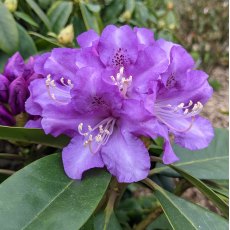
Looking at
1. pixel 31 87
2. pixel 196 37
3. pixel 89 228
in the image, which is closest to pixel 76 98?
pixel 31 87

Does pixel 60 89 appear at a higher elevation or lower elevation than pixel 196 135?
higher

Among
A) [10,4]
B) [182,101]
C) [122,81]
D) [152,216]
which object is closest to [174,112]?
[182,101]

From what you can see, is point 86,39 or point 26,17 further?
point 26,17

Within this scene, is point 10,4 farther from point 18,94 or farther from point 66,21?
point 18,94

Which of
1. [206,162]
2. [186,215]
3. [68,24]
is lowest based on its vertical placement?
[206,162]

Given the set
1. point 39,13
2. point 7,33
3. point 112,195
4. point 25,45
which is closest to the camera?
point 112,195

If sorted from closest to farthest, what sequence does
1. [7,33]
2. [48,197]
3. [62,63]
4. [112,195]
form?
[48,197] → [62,63] → [112,195] → [7,33]

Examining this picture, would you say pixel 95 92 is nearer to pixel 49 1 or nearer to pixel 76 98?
pixel 76 98
